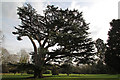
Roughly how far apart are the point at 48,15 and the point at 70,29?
16.3ft

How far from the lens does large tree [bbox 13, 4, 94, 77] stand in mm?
19228

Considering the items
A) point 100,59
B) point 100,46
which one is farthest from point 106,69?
point 100,46

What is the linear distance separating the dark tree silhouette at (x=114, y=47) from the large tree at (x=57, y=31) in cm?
1373

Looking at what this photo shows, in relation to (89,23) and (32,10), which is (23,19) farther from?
(89,23)

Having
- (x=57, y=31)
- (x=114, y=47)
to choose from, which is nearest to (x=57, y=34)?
(x=57, y=31)

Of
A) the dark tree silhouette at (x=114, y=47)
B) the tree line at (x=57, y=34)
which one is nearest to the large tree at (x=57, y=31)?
the tree line at (x=57, y=34)

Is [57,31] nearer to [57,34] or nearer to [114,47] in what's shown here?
[57,34]

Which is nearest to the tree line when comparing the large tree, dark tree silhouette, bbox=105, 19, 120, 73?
the large tree

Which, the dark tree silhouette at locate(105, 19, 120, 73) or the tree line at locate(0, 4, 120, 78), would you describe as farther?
the dark tree silhouette at locate(105, 19, 120, 73)

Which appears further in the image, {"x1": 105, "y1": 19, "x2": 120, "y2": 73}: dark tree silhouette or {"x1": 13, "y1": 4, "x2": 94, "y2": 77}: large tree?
{"x1": 105, "y1": 19, "x2": 120, "y2": 73}: dark tree silhouette

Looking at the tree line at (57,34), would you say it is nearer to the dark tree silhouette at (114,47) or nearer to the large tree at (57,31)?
the large tree at (57,31)

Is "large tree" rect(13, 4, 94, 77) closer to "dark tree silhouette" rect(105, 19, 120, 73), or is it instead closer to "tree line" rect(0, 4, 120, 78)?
"tree line" rect(0, 4, 120, 78)

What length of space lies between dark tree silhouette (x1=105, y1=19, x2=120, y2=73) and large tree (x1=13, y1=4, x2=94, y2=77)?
45.0 ft

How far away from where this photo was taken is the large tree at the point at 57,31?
19228 millimetres
